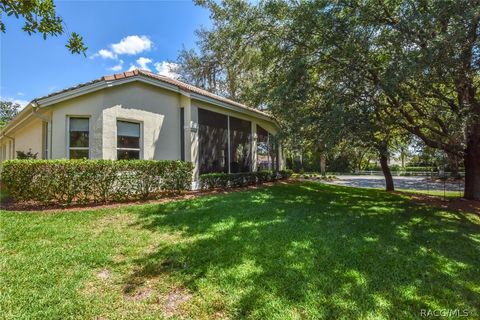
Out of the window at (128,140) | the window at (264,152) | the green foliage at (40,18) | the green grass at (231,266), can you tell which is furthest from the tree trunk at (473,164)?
the window at (128,140)

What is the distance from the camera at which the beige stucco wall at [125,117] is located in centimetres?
942

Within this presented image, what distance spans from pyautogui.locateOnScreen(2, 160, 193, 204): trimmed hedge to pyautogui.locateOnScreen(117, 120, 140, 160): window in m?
1.95

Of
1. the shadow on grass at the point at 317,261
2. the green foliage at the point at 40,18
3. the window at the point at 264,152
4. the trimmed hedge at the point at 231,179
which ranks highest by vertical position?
the green foliage at the point at 40,18

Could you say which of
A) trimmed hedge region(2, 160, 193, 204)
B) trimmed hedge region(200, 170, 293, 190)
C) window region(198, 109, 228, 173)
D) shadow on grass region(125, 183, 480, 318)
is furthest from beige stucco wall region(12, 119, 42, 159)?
shadow on grass region(125, 183, 480, 318)

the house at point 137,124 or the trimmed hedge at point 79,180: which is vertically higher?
the house at point 137,124

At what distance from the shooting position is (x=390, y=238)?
217 inches

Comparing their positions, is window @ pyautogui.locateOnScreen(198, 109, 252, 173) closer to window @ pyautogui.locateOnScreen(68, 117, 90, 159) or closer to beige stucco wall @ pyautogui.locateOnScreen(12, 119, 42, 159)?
window @ pyautogui.locateOnScreen(68, 117, 90, 159)

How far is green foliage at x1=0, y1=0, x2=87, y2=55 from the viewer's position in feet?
10.8

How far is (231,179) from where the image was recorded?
1252 centimetres

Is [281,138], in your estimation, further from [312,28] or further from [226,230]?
[226,230]

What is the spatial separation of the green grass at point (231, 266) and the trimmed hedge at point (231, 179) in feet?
14.3

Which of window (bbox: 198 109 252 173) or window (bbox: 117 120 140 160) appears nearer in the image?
window (bbox: 117 120 140 160)

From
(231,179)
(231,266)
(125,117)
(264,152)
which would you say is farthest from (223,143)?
(231,266)

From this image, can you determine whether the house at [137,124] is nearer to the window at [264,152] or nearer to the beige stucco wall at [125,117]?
the beige stucco wall at [125,117]
